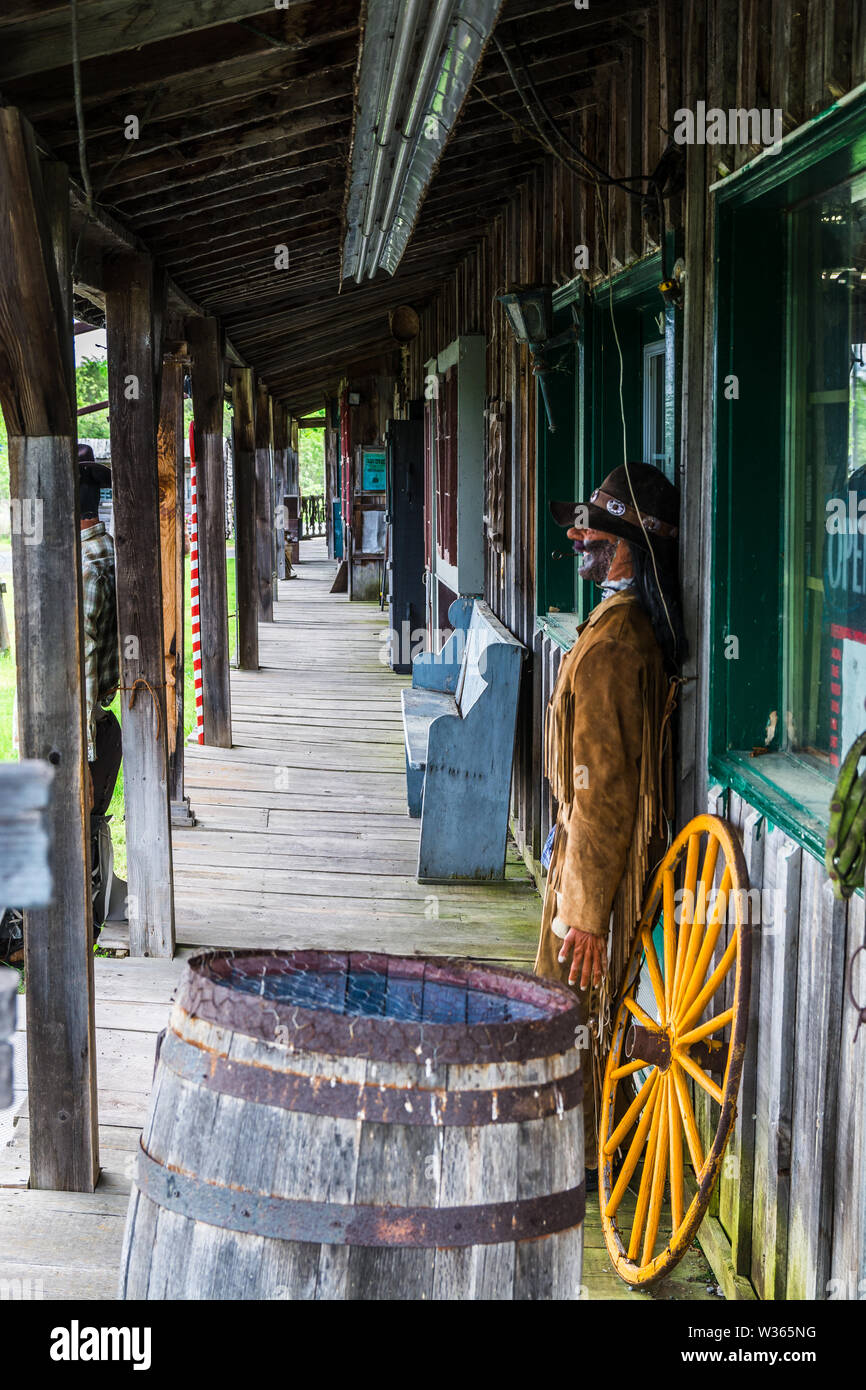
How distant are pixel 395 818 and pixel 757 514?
14.8ft

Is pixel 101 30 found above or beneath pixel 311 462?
beneath

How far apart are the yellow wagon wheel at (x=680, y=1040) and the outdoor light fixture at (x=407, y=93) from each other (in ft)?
5.60

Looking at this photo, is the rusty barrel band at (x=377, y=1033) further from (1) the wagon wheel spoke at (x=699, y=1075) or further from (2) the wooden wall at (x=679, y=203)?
(2) the wooden wall at (x=679, y=203)

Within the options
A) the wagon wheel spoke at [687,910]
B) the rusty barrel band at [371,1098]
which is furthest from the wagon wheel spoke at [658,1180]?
the rusty barrel band at [371,1098]

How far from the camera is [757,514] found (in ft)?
10.8

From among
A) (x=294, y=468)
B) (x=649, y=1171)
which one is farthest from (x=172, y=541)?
(x=294, y=468)

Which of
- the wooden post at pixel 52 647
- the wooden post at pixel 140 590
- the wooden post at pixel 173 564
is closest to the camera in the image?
the wooden post at pixel 52 647

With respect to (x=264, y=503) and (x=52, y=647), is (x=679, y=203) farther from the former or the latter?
(x=264, y=503)

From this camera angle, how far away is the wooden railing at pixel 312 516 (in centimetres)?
3697

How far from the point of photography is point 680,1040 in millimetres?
3170

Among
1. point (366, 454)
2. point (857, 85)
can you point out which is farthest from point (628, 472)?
point (366, 454)

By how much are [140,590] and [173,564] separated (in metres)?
2.52

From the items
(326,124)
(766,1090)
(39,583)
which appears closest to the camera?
(766,1090)

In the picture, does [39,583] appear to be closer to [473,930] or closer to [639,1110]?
[639,1110]
